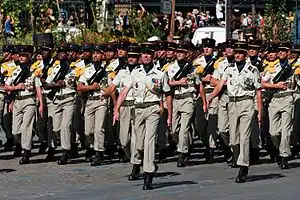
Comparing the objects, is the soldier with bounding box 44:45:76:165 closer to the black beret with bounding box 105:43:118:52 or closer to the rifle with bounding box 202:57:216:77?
the black beret with bounding box 105:43:118:52

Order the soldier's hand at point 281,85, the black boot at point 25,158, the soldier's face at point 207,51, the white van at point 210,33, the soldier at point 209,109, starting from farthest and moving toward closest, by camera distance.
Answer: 1. the white van at point 210,33
2. the soldier's face at point 207,51
3. the soldier at point 209,109
4. the black boot at point 25,158
5. the soldier's hand at point 281,85

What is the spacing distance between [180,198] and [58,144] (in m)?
5.41

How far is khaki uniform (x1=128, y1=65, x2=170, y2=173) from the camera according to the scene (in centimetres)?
1494

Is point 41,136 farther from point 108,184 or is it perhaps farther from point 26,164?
point 108,184

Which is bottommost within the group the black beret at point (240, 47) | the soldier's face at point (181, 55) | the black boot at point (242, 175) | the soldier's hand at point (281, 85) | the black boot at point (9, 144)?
the black boot at point (9, 144)

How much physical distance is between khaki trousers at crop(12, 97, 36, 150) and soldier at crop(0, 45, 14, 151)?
0.82 metres

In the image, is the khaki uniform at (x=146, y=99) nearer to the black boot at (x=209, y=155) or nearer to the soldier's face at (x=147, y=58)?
the soldier's face at (x=147, y=58)

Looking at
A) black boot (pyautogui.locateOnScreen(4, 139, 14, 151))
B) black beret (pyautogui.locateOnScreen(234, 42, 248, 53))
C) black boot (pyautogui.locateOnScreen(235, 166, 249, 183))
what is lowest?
black boot (pyautogui.locateOnScreen(4, 139, 14, 151))

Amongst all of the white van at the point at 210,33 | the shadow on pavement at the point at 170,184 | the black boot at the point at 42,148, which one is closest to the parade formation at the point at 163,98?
the black boot at the point at 42,148

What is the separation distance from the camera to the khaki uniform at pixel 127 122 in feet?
50.9

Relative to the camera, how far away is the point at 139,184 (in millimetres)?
15352

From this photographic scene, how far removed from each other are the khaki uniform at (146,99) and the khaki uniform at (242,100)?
1.28 meters

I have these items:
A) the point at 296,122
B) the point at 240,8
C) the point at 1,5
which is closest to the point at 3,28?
the point at 1,5

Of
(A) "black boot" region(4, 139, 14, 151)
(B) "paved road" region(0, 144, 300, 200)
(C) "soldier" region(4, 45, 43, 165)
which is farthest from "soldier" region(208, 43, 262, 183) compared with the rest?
(A) "black boot" region(4, 139, 14, 151)
